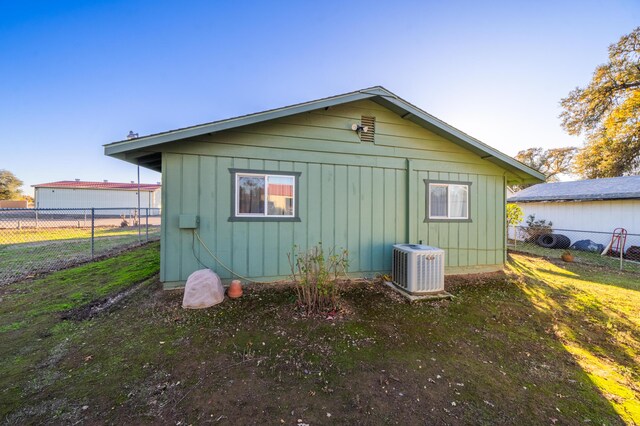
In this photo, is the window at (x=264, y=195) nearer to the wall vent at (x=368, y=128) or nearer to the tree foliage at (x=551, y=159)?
the wall vent at (x=368, y=128)

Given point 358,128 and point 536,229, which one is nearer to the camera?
point 358,128

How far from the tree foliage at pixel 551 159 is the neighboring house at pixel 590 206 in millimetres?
18036

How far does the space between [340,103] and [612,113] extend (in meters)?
21.9

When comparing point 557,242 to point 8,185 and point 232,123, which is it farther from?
point 8,185

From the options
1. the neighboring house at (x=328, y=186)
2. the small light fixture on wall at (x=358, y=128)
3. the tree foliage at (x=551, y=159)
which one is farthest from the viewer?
the tree foliage at (x=551, y=159)

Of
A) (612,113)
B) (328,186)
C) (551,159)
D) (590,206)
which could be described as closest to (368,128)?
(328,186)

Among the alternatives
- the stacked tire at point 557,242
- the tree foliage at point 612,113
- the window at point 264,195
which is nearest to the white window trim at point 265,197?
the window at point 264,195

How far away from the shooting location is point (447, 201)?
600 centimetres

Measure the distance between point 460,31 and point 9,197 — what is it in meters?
60.2

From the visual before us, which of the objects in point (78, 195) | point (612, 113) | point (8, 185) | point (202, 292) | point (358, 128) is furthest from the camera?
point (8, 185)

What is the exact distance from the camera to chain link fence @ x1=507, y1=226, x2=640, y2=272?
8.20 metres

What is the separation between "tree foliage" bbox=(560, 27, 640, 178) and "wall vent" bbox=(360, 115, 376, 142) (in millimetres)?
20546

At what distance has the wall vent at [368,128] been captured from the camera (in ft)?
17.7

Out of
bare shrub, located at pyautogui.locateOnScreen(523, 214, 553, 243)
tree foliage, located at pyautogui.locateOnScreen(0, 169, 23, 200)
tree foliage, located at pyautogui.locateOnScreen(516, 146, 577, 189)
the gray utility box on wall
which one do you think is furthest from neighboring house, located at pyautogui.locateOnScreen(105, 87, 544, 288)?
tree foliage, located at pyautogui.locateOnScreen(0, 169, 23, 200)
